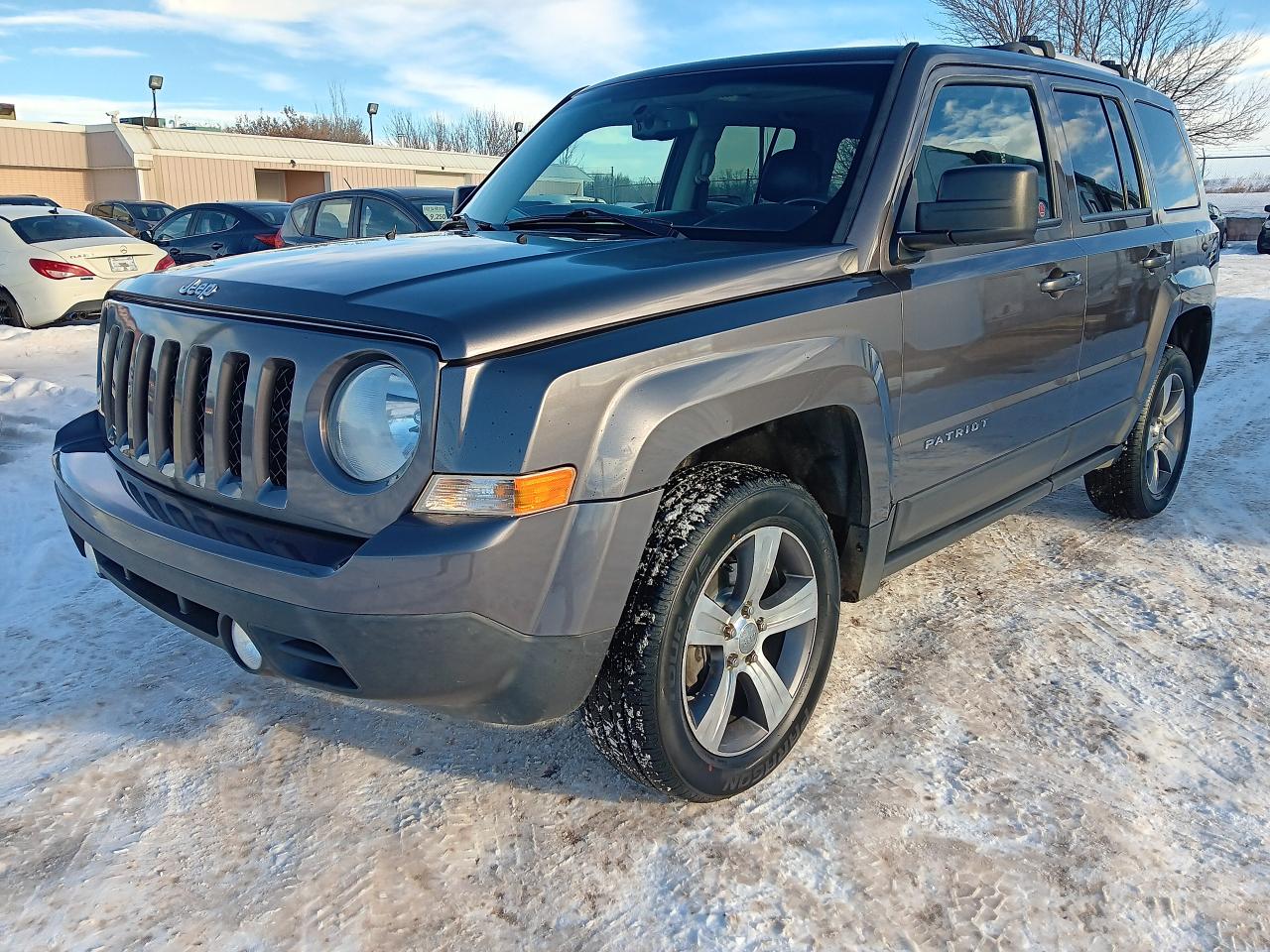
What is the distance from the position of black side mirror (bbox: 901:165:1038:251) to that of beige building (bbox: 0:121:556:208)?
33.3 metres

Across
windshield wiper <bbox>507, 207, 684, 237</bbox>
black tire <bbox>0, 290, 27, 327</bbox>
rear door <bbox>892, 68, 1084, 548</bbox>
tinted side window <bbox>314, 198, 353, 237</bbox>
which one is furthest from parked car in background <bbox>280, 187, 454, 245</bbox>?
rear door <bbox>892, 68, 1084, 548</bbox>

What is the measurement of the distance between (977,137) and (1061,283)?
605 mm

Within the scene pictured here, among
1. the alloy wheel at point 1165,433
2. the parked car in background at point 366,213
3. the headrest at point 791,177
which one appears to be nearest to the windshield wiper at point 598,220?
the headrest at point 791,177

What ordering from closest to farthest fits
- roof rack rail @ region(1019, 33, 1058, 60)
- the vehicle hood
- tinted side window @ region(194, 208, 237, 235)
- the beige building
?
the vehicle hood, roof rack rail @ region(1019, 33, 1058, 60), tinted side window @ region(194, 208, 237, 235), the beige building

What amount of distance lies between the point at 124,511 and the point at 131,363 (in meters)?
0.43

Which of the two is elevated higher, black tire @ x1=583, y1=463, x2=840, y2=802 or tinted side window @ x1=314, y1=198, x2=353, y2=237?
tinted side window @ x1=314, y1=198, x2=353, y2=237

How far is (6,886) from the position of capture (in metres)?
2.34

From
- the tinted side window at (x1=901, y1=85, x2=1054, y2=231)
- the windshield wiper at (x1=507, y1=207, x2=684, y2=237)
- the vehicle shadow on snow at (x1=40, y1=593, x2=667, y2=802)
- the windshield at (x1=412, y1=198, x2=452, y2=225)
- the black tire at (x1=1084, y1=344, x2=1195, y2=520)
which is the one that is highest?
the tinted side window at (x1=901, y1=85, x2=1054, y2=231)

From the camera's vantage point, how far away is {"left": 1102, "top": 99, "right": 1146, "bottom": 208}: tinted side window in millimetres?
4238

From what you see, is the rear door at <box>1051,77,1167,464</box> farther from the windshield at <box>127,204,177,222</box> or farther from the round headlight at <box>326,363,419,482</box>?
the windshield at <box>127,204,177,222</box>

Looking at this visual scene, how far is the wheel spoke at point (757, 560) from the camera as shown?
262 centimetres

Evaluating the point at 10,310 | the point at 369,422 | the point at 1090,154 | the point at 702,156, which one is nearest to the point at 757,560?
the point at 369,422

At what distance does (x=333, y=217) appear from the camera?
32.6ft

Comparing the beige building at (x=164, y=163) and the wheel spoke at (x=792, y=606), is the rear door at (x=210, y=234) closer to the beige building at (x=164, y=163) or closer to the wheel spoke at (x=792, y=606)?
the wheel spoke at (x=792, y=606)
